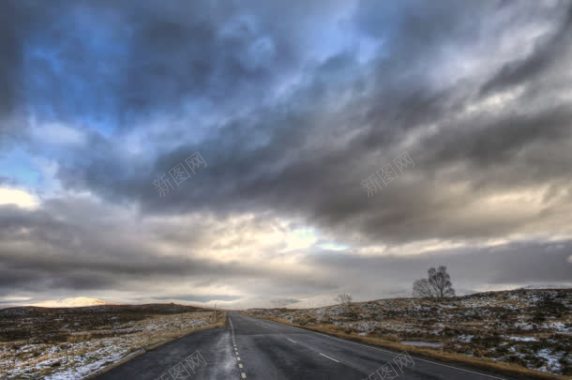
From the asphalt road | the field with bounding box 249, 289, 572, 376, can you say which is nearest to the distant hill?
the field with bounding box 249, 289, 572, 376

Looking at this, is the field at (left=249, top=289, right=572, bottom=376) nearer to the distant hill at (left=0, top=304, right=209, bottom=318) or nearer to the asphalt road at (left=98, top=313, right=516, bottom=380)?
the asphalt road at (left=98, top=313, right=516, bottom=380)

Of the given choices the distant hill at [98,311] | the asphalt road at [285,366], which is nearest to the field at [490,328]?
the asphalt road at [285,366]

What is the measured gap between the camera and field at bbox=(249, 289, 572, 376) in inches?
891

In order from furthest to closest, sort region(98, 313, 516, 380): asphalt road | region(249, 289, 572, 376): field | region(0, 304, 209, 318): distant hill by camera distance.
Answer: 1. region(0, 304, 209, 318): distant hill
2. region(249, 289, 572, 376): field
3. region(98, 313, 516, 380): asphalt road

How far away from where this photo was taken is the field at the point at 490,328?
22.6 m

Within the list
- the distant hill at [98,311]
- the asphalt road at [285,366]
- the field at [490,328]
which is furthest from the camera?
the distant hill at [98,311]

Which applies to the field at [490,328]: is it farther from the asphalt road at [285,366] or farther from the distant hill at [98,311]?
the distant hill at [98,311]

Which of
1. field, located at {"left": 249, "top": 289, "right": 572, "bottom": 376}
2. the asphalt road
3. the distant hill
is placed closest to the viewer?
the asphalt road

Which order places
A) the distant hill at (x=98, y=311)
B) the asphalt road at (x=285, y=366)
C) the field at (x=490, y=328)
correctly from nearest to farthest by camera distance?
the asphalt road at (x=285, y=366) < the field at (x=490, y=328) < the distant hill at (x=98, y=311)

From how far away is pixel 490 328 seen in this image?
41.2 m

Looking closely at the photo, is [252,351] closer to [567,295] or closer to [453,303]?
[453,303]

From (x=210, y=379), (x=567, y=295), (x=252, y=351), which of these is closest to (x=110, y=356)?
(x=252, y=351)

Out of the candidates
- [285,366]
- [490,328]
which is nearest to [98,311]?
[490,328]

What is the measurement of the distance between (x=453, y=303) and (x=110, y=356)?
7425cm
